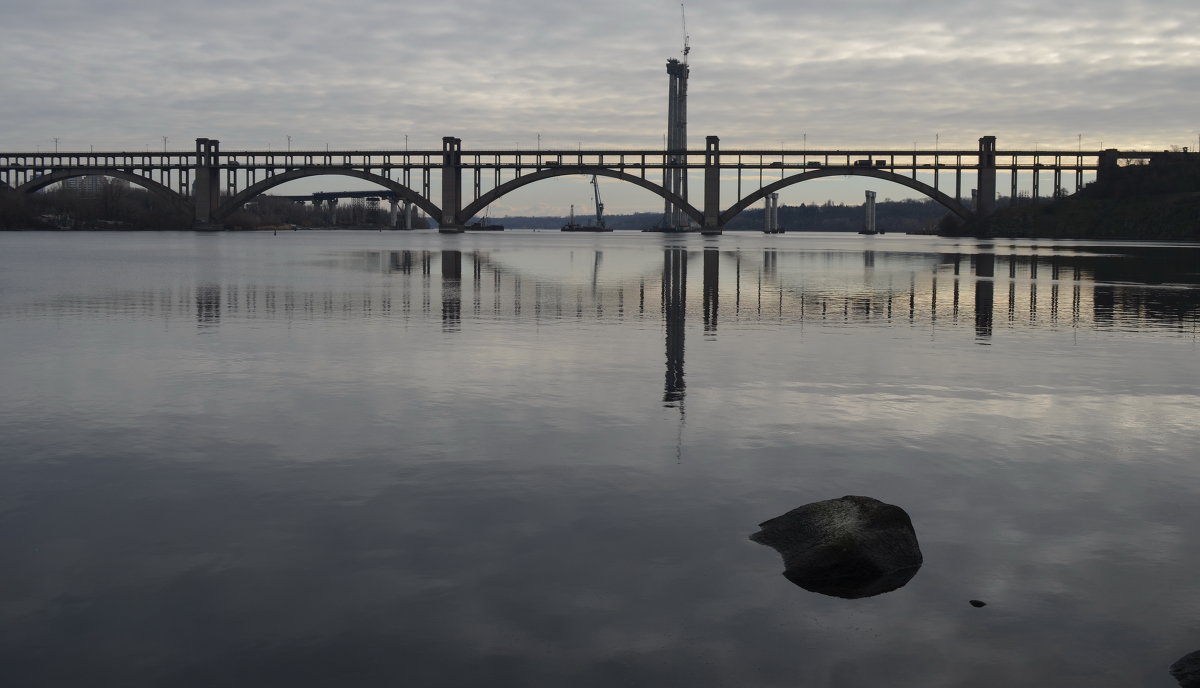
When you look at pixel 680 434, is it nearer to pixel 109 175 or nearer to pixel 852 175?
pixel 852 175

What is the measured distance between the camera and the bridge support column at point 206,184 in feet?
531

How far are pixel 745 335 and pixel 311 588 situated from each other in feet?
52.0

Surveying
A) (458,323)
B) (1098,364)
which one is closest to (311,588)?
(1098,364)

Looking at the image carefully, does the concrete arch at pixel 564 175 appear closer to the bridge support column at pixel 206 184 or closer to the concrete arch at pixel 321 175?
the concrete arch at pixel 321 175

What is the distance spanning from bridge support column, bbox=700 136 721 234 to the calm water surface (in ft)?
466

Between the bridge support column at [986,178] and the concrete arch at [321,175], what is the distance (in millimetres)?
80260

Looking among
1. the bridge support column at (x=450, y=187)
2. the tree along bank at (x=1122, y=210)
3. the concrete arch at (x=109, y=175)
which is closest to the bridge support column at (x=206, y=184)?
the concrete arch at (x=109, y=175)

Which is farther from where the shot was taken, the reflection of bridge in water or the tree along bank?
the tree along bank

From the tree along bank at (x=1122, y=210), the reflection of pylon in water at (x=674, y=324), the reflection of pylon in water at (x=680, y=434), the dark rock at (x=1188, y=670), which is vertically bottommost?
the dark rock at (x=1188, y=670)

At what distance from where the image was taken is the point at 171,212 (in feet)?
596

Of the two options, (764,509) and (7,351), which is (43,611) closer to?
(764,509)

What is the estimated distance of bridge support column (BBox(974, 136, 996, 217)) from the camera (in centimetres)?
15838

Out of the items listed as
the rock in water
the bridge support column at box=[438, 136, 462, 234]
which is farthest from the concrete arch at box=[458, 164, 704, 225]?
the rock in water

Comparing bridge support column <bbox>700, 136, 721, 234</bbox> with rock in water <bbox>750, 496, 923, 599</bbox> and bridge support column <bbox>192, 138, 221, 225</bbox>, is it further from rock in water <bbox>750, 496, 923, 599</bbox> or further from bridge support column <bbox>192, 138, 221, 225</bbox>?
rock in water <bbox>750, 496, 923, 599</bbox>
